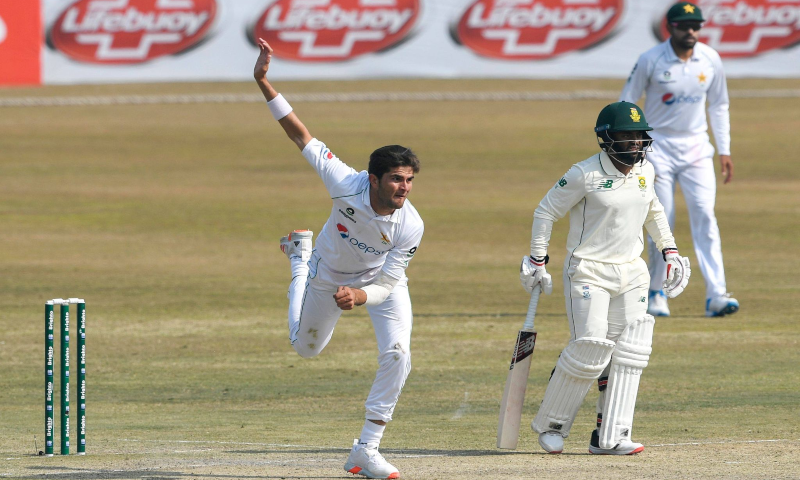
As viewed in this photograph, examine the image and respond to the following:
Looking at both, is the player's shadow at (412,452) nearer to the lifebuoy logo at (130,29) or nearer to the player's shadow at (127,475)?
the player's shadow at (127,475)

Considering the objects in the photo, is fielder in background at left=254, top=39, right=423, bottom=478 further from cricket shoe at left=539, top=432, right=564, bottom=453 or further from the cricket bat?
cricket shoe at left=539, top=432, right=564, bottom=453

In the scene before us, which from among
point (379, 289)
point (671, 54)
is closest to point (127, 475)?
point (379, 289)

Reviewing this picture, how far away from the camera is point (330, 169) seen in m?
6.64

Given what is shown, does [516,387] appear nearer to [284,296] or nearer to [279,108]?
[279,108]

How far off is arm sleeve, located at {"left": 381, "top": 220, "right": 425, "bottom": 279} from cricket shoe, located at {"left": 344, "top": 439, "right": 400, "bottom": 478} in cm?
86

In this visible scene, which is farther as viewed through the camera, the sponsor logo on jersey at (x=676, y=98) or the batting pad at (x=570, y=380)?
the sponsor logo on jersey at (x=676, y=98)

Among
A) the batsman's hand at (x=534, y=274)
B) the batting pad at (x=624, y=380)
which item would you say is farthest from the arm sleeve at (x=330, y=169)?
the batting pad at (x=624, y=380)

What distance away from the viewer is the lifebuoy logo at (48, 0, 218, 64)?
19.6 meters

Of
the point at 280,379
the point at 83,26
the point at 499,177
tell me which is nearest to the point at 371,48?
the point at 499,177

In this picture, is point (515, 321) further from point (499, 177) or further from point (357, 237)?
point (499, 177)

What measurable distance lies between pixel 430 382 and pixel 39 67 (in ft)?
39.9

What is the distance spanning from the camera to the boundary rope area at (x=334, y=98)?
24.5m

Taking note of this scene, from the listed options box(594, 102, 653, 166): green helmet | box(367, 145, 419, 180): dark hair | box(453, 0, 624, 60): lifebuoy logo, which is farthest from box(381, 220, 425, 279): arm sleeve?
box(453, 0, 624, 60): lifebuoy logo

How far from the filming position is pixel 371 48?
20000 millimetres
